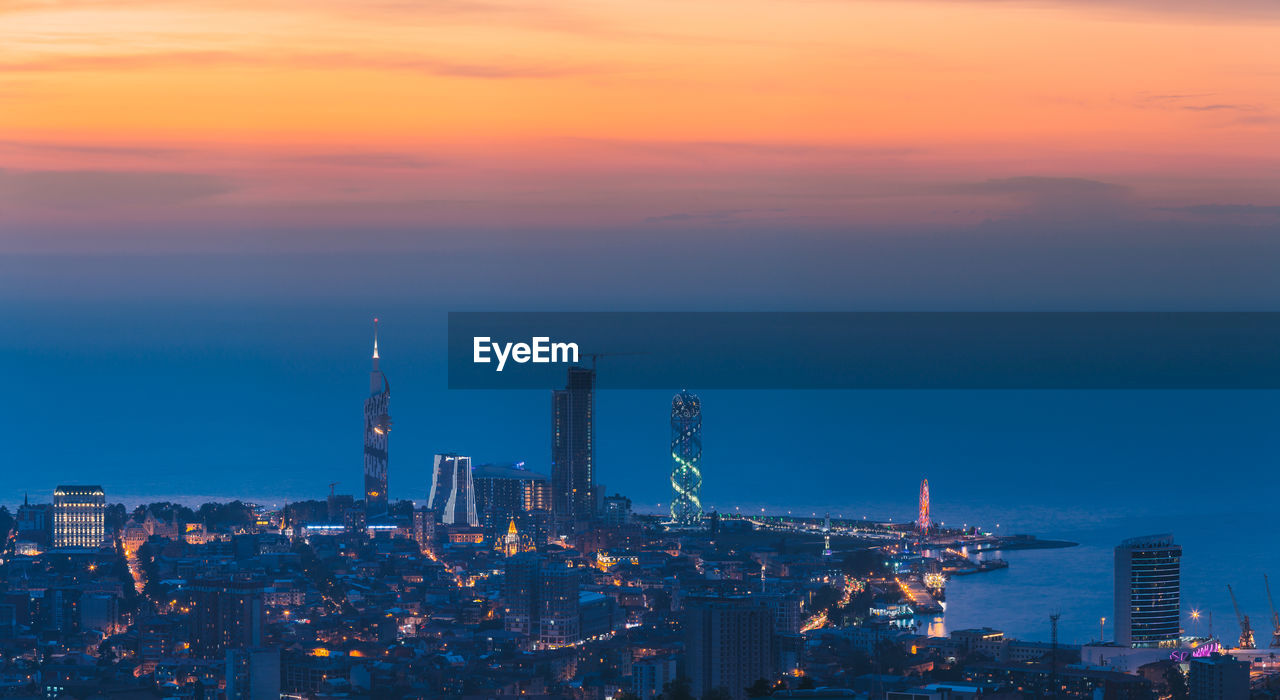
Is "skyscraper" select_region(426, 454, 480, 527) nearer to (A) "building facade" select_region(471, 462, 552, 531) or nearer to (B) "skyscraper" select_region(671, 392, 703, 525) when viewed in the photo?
(A) "building facade" select_region(471, 462, 552, 531)

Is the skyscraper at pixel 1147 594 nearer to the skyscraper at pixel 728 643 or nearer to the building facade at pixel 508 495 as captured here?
the skyscraper at pixel 728 643

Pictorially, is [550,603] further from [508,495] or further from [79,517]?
[508,495]

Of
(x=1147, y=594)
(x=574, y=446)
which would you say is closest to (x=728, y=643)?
(x=1147, y=594)

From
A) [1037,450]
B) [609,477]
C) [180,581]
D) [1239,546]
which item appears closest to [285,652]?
[180,581]

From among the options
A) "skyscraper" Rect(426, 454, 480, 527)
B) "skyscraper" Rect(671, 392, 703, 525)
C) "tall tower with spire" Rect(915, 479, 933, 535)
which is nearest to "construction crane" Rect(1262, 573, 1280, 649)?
"tall tower with spire" Rect(915, 479, 933, 535)

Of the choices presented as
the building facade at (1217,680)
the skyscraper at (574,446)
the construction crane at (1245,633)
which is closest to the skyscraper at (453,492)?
the skyscraper at (574,446)

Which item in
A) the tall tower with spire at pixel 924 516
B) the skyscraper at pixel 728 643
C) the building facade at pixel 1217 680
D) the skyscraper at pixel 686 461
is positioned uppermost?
the skyscraper at pixel 686 461

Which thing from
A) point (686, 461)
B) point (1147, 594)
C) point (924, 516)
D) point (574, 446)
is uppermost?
point (574, 446)

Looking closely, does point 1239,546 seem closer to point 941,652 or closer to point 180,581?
point 941,652
